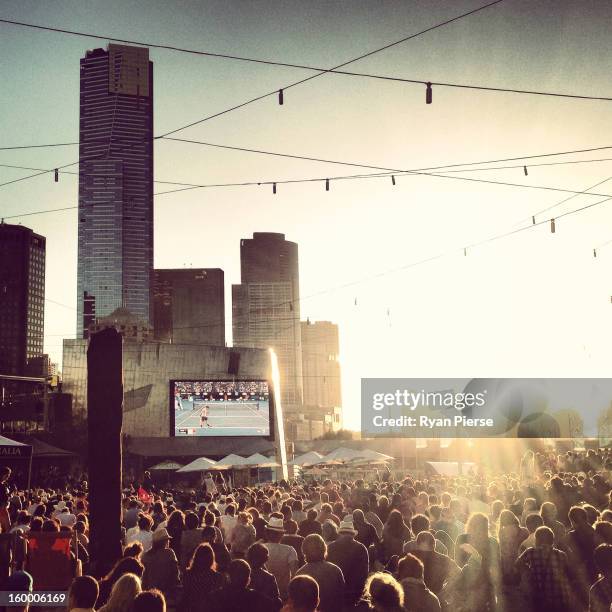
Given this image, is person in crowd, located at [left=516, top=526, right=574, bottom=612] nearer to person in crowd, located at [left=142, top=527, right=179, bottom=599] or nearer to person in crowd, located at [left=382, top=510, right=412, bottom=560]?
person in crowd, located at [left=382, top=510, right=412, bottom=560]

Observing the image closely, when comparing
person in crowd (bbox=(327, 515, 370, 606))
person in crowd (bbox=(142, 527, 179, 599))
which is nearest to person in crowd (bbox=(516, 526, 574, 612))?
person in crowd (bbox=(327, 515, 370, 606))

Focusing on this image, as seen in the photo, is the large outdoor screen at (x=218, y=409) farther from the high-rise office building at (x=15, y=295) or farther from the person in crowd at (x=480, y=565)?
the high-rise office building at (x=15, y=295)

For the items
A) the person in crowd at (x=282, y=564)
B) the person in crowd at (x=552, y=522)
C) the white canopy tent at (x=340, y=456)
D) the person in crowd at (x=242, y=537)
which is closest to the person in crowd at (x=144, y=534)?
the person in crowd at (x=242, y=537)

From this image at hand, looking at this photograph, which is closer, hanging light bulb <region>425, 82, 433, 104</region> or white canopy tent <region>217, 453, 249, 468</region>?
hanging light bulb <region>425, 82, 433, 104</region>

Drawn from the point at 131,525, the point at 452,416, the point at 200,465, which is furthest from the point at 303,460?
the point at 131,525

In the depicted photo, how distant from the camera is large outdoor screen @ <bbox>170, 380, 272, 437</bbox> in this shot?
41406mm

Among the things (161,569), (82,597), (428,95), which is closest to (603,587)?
(82,597)

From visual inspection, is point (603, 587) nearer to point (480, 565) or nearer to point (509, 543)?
point (480, 565)

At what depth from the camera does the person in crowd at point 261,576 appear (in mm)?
6855

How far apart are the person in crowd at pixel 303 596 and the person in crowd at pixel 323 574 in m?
2.04

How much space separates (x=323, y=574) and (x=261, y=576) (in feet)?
1.95

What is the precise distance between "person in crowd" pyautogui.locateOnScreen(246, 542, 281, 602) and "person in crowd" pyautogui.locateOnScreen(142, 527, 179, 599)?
1.65 metres

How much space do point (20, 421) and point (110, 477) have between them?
65.7m

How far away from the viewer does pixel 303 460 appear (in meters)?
34.6
